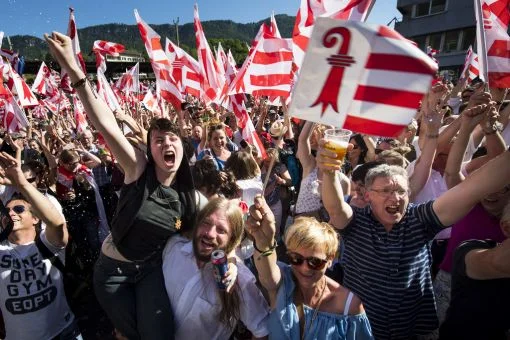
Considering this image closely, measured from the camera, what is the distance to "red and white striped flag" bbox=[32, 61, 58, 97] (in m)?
9.24

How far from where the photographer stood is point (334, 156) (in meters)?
1.62

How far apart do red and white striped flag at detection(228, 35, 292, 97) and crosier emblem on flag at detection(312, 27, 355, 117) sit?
2454mm

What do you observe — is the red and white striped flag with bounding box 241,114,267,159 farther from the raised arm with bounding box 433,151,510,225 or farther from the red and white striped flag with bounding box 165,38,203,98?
the raised arm with bounding box 433,151,510,225

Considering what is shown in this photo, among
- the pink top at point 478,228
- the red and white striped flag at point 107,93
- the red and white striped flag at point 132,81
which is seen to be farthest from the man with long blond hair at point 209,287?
the red and white striped flag at point 132,81

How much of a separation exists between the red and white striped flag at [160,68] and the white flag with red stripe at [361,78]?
412cm

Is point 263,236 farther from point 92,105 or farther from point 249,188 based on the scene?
point 249,188

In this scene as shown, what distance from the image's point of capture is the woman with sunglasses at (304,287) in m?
→ 1.62

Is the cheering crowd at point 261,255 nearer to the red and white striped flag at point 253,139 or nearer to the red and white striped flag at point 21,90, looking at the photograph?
the red and white striped flag at point 253,139

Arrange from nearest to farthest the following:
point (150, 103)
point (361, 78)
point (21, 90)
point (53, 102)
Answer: point (361, 78), point (21, 90), point (150, 103), point (53, 102)

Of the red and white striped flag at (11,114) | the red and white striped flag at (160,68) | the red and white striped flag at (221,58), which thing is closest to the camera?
the red and white striped flag at (11,114)

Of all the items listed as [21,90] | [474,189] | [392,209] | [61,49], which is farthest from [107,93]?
[474,189]

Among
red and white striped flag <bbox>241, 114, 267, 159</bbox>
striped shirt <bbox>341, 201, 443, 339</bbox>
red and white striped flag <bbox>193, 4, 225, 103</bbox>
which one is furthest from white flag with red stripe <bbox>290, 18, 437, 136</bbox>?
red and white striped flag <bbox>193, 4, 225, 103</bbox>

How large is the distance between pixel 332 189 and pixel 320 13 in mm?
1873

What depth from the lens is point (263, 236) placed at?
1612mm
